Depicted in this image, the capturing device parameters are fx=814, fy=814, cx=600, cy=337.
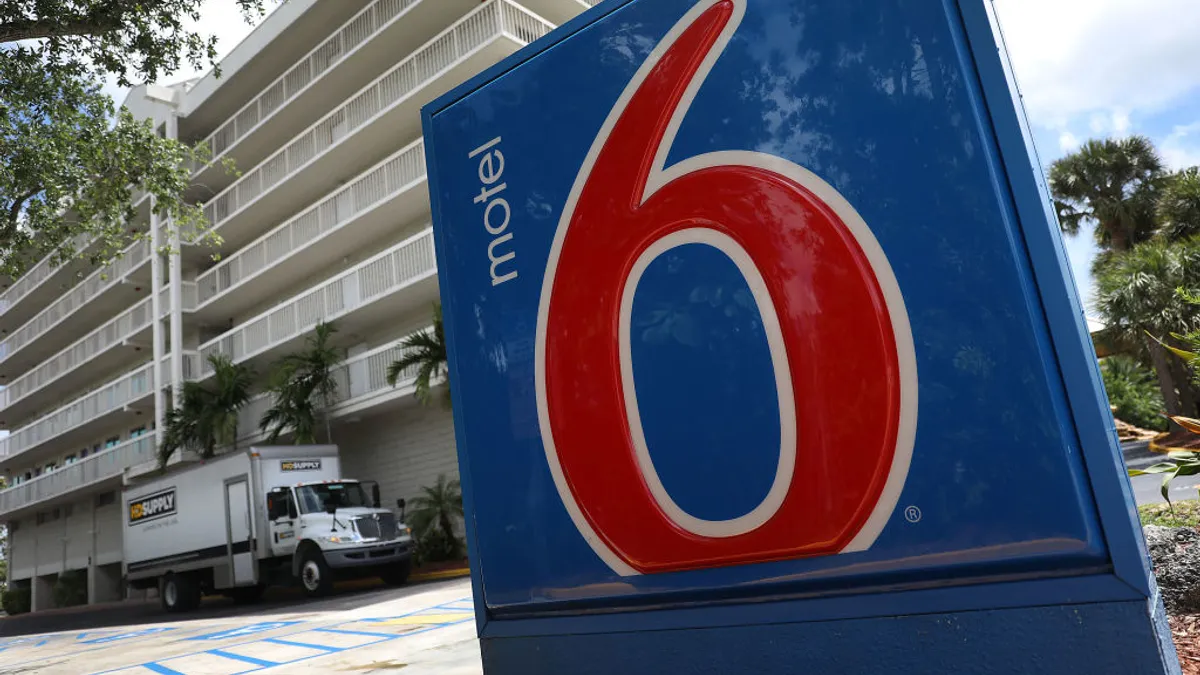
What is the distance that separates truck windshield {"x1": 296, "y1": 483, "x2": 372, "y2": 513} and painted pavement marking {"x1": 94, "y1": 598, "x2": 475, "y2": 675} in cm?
651

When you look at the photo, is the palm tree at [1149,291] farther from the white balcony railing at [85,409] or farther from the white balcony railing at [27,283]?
the white balcony railing at [27,283]

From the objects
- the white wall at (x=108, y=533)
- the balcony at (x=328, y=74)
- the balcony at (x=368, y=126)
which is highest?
the balcony at (x=328, y=74)

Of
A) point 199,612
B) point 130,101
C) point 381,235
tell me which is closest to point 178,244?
point 130,101

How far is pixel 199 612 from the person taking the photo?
1762 cm

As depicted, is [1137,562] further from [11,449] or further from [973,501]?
[11,449]

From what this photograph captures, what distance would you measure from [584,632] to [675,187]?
1128 mm

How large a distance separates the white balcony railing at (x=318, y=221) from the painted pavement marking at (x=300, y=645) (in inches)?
501

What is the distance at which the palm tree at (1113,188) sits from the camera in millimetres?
24781

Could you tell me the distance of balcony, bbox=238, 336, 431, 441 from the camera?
67.4ft

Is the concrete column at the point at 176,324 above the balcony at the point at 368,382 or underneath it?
above

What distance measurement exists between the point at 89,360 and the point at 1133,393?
42841mm

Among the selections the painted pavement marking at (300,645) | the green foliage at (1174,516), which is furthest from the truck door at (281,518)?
the green foliage at (1174,516)

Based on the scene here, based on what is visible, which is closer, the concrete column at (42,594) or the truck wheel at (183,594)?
the truck wheel at (183,594)

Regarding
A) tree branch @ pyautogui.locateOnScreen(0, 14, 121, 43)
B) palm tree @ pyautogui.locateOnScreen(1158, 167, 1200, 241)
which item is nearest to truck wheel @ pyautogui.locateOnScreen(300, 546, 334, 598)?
tree branch @ pyautogui.locateOnScreen(0, 14, 121, 43)
